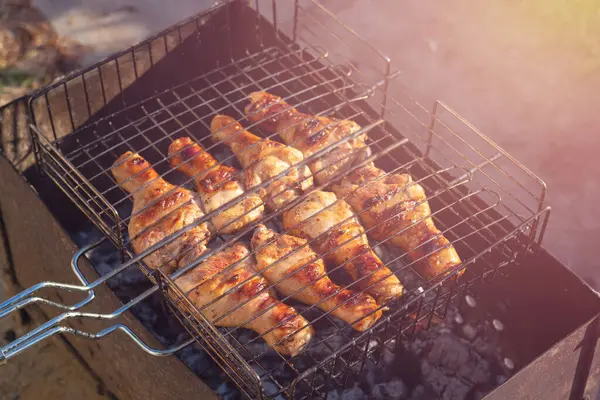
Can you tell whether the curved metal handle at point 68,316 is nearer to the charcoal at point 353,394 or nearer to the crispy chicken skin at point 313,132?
the charcoal at point 353,394

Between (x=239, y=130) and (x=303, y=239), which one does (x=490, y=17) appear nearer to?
(x=239, y=130)

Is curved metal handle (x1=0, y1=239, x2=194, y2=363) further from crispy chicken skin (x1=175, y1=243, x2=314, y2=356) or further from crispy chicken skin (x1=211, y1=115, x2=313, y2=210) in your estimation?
crispy chicken skin (x1=211, y1=115, x2=313, y2=210)

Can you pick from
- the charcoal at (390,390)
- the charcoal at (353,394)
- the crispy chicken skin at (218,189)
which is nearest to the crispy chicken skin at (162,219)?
the crispy chicken skin at (218,189)

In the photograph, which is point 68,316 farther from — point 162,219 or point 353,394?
point 353,394

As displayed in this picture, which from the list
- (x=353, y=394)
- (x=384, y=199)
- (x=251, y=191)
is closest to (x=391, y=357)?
(x=353, y=394)

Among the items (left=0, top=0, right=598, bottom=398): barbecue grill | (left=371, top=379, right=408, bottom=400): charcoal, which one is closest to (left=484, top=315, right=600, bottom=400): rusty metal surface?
(left=0, top=0, right=598, bottom=398): barbecue grill

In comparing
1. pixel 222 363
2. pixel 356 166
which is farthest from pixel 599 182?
pixel 222 363
